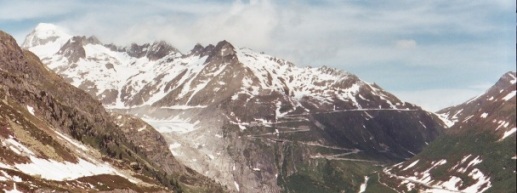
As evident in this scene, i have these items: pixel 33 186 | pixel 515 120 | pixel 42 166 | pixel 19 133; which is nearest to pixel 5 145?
pixel 42 166

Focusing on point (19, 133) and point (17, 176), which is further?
point (19, 133)

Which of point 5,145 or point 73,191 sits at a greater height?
point 5,145

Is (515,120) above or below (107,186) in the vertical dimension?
above

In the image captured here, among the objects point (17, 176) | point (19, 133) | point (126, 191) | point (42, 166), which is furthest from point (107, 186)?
point (17, 176)

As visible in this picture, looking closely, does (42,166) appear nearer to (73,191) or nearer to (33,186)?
(73,191)

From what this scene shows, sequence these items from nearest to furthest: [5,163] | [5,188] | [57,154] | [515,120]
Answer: [515,120] → [5,188] → [5,163] → [57,154]

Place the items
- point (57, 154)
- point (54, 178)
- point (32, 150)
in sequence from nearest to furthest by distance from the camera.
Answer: point (54, 178), point (32, 150), point (57, 154)

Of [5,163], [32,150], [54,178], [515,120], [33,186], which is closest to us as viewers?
[515,120]

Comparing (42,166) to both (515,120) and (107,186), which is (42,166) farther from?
A: (515,120)

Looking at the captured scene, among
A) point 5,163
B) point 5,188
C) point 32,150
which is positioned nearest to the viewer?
point 5,188
